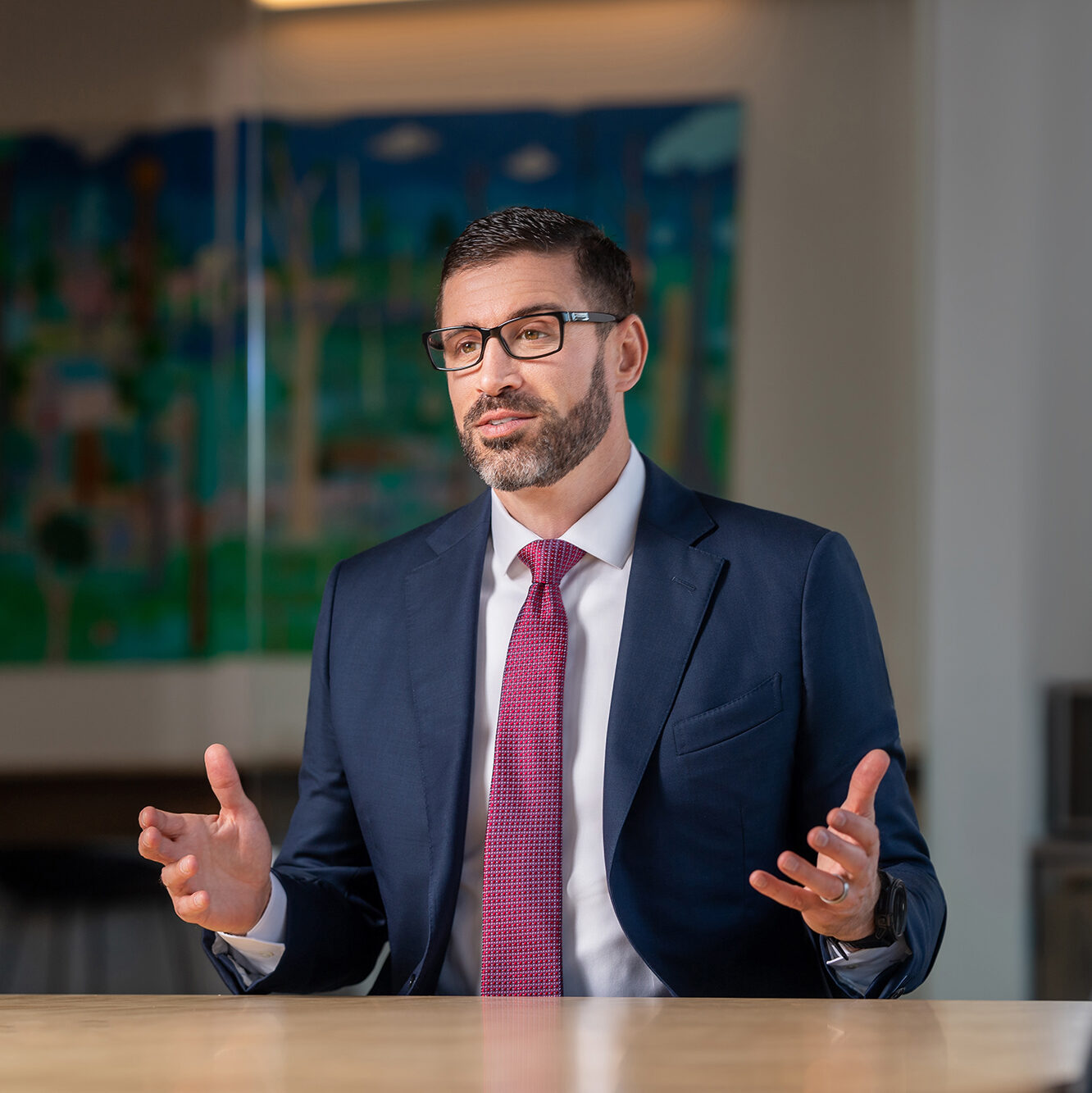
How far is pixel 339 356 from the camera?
403cm

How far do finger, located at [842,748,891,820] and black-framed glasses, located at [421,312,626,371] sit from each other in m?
0.67

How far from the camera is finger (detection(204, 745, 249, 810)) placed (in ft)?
4.20

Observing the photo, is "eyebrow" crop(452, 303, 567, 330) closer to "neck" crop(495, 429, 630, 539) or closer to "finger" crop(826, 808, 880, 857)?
"neck" crop(495, 429, 630, 539)

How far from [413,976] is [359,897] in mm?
200

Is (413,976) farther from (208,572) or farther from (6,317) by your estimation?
(6,317)

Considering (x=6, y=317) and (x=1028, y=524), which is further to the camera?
(x=6, y=317)

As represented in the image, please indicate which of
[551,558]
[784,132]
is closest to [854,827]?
[551,558]

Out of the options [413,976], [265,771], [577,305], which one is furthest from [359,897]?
[265,771]

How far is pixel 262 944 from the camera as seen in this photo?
139cm

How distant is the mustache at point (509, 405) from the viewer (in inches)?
60.7

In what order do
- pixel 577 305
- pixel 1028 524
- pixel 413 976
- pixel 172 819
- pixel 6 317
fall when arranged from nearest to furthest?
pixel 172 819 < pixel 413 976 < pixel 577 305 < pixel 1028 524 < pixel 6 317

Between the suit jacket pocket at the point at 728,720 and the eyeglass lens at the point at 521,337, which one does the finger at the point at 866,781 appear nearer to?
the suit jacket pocket at the point at 728,720

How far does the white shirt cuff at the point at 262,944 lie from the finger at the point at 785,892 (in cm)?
60

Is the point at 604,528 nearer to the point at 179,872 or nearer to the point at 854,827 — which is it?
the point at 854,827
